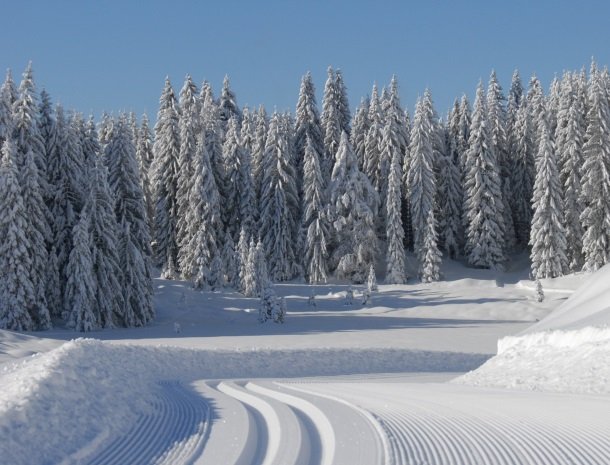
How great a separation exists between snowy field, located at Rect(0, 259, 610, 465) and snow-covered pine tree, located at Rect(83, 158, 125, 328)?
37.5 ft

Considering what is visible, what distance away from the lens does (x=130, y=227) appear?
137 ft

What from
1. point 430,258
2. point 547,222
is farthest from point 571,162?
point 430,258

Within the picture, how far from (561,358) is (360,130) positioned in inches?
2150

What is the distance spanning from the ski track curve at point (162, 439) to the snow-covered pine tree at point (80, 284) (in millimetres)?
25908

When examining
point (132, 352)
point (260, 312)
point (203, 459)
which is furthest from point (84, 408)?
point (260, 312)

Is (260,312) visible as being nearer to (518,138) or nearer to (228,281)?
(228,281)

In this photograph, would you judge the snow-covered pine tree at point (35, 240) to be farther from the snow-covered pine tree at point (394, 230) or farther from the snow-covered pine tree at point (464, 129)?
the snow-covered pine tree at point (464, 129)

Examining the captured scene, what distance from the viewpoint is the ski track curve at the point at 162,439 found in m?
7.46

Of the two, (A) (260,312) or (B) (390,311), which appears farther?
(B) (390,311)

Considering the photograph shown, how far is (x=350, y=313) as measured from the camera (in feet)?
144

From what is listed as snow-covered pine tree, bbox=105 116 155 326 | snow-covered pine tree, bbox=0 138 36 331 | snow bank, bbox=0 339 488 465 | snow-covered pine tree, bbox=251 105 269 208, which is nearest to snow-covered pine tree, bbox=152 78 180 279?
snow-covered pine tree, bbox=251 105 269 208

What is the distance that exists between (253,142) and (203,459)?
191ft

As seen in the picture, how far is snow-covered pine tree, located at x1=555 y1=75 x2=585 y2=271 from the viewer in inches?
2146

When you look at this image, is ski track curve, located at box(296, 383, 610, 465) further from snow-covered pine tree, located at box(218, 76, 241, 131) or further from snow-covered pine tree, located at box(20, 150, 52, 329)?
snow-covered pine tree, located at box(218, 76, 241, 131)
